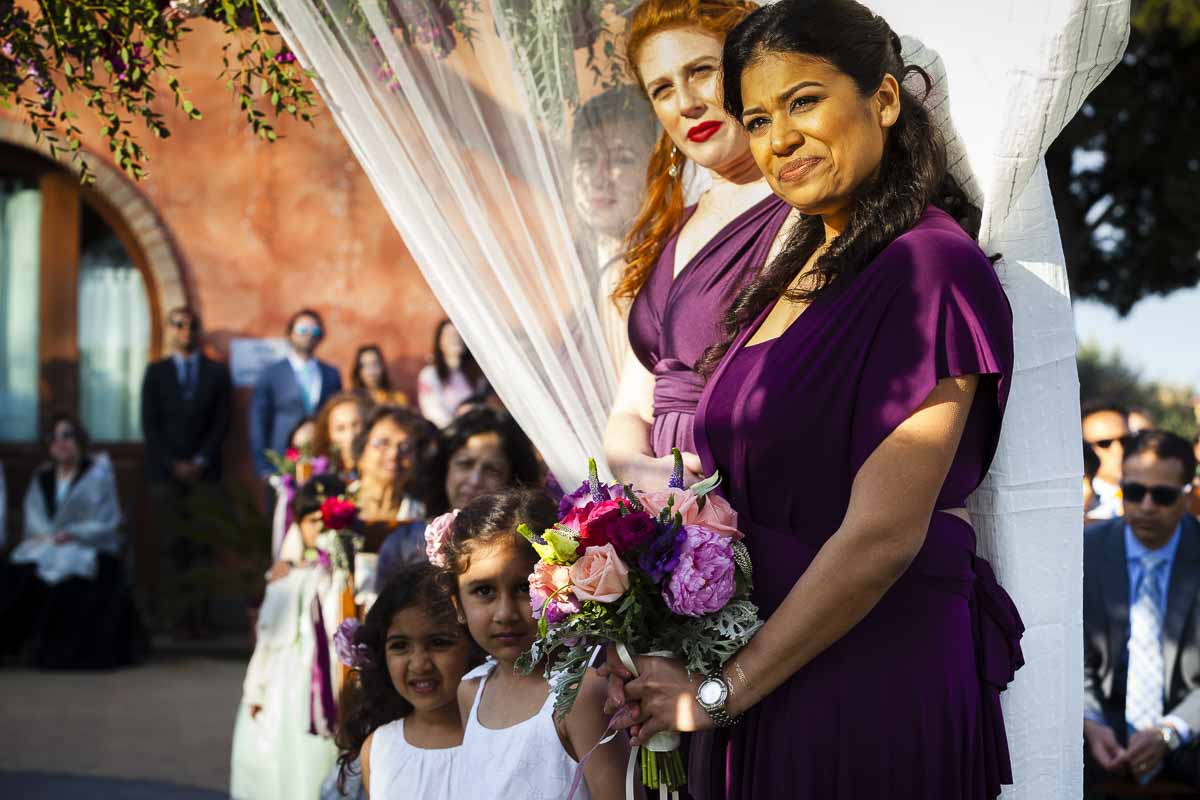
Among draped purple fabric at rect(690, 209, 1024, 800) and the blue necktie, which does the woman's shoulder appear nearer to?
draped purple fabric at rect(690, 209, 1024, 800)

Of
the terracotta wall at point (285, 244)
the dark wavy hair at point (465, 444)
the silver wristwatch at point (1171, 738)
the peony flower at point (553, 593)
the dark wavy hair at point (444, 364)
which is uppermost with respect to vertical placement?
the terracotta wall at point (285, 244)

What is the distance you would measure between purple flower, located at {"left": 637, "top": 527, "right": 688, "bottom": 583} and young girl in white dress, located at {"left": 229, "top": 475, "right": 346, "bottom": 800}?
123 inches

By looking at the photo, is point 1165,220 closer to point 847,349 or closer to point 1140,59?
point 1140,59

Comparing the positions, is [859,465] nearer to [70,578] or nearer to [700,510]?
[700,510]

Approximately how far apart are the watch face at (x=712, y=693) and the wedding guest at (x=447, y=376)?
696 centimetres

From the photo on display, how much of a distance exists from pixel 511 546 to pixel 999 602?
1.19 m

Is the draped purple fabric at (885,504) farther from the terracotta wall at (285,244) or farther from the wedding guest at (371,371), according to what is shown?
the terracotta wall at (285,244)

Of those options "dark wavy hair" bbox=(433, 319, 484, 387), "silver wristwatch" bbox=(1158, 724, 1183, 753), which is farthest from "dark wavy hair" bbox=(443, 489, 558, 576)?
"dark wavy hair" bbox=(433, 319, 484, 387)

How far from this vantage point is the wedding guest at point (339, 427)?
6.78 m

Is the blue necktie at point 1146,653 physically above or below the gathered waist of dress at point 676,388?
below

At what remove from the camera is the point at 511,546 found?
3143mm

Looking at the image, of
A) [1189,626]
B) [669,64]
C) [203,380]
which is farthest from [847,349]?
[203,380]

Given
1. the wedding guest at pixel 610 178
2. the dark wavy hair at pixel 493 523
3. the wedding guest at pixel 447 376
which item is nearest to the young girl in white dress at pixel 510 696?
the dark wavy hair at pixel 493 523

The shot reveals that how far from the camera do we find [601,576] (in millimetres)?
2152
